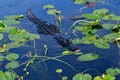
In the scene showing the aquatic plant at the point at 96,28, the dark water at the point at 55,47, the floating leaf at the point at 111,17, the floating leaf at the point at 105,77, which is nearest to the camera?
the floating leaf at the point at 105,77

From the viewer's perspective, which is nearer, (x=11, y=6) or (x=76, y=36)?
(x=76, y=36)

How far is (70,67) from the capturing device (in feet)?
4.51

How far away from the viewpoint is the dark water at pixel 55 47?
1.36 m

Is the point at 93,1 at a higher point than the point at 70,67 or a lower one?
higher

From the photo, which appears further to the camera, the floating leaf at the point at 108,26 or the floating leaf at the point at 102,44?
the floating leaf at the point at 108,26

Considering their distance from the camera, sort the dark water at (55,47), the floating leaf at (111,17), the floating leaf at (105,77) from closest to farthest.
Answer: the floating leaf at (105,77), the dark water at (55,47), the floating leaf at (111,17)

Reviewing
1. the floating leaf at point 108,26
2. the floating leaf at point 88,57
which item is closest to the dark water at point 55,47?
the floating leaf at point 88,57

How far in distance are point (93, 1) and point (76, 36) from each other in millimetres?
389

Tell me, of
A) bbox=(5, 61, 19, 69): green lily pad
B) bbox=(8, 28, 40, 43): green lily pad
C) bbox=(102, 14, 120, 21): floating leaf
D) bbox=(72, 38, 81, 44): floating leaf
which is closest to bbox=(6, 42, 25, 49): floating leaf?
bbox=(8, 28, 40, 43): green lily pad

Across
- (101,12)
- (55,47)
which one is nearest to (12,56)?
(55,47)

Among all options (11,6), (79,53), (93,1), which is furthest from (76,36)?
(11,6)

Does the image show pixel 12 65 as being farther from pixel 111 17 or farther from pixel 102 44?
pixel 111 17

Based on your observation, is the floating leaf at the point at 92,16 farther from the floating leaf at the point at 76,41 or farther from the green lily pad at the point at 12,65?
the green lily pad at the point at 12,65

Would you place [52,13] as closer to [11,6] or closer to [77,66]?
[11,6]
